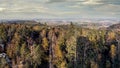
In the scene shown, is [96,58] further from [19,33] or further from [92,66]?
[19,33]

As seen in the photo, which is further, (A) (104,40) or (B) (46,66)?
(A) (104,40)

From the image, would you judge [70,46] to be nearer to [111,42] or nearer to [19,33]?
[111,42]

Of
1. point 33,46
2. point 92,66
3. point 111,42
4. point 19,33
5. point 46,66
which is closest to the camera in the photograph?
point 92,66

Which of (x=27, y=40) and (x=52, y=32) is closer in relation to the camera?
(x=27, y=40)

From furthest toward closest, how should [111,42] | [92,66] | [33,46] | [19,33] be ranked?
[19,33] → [111,42] → [33,46] → [92,66]

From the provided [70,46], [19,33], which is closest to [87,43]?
[70,46]

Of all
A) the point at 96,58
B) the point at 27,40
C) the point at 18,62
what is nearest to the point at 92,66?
the point at 96,58
